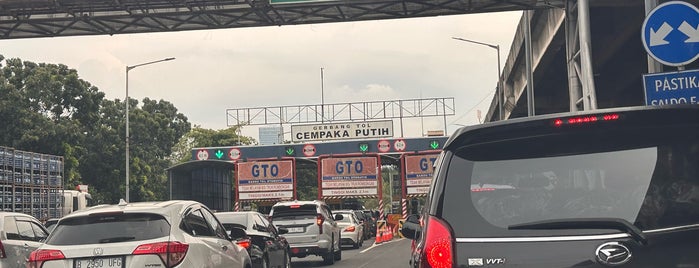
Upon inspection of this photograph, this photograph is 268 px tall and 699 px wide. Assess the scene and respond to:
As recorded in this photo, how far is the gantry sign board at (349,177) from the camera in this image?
37031 mm

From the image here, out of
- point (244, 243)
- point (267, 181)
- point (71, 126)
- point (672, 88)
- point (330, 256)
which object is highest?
point (71, 126)

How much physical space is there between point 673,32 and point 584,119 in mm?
5675

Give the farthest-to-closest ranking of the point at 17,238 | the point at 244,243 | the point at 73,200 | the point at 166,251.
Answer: the point at 73,200, the point at 17,238, the point at 244,243, the point at 166,251

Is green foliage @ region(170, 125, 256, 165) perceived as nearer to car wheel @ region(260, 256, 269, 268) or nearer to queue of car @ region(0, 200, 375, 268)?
car wheel @ region(260, 256, 269, 268)

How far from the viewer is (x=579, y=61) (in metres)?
21.3

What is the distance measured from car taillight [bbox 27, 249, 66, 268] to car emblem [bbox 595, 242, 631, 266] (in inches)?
223

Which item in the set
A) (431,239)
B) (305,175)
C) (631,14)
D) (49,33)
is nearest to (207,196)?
(49,33)

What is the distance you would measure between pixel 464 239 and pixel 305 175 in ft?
265

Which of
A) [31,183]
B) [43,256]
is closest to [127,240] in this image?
[43,256]

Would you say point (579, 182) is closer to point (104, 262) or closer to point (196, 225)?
point (104, 262)

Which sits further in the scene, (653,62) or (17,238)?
(17,238)

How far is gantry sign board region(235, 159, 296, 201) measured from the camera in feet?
125

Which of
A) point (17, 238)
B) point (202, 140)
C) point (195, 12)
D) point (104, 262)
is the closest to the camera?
point (104, 262)

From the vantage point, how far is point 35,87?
47.8 meters
